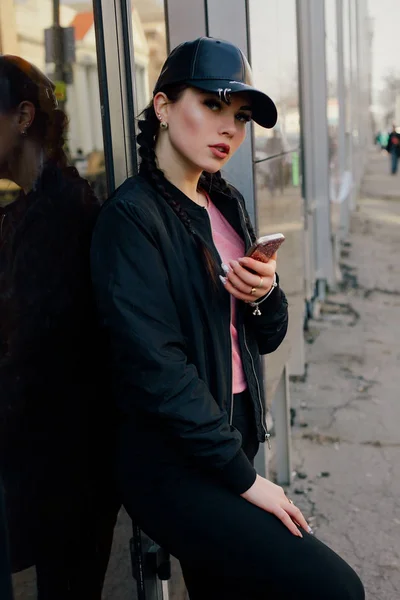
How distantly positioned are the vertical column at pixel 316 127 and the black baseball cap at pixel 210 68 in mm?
4767

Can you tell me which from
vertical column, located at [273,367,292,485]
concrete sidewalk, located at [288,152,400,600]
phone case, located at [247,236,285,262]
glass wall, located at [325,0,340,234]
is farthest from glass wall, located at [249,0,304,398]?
glass wall, located at [325,0,340,234]

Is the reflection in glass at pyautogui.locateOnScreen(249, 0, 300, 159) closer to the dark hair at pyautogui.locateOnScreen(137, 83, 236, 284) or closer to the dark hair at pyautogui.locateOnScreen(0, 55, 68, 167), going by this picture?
the dark hair at pyautogui.locateOnScreen(137, 83, 236, 284)

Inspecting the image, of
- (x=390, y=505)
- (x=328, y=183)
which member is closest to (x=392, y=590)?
(x=390, y=505)

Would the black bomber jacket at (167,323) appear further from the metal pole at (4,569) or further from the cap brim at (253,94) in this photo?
the metal pole at (4,569)

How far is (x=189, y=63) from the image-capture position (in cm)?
170

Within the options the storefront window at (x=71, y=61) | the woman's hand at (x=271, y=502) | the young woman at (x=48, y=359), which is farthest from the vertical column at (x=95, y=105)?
the woman's hand at (x=271, y=502)

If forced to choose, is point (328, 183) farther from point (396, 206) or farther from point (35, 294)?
point (396, 206)

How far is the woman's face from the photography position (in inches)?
68.2

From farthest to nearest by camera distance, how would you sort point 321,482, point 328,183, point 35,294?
point 328,183, point 321,482, point 35,294

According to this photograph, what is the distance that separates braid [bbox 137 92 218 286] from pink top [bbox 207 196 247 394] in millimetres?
91

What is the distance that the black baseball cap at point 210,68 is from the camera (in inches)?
66.4

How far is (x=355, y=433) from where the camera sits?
4.72 metres

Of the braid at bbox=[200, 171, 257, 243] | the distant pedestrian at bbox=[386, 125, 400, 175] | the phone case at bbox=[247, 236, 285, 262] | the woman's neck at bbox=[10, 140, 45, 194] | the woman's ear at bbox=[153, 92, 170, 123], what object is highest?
the woman's ear at bbox=[153, 92, 170, 123]

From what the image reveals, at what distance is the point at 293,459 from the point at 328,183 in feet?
12.9
